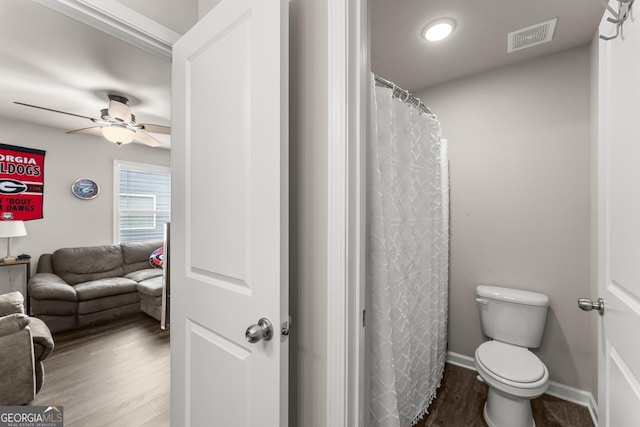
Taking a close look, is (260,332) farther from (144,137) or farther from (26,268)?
(26,268)

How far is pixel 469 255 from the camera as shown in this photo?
227 cm

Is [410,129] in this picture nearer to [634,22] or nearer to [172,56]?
[634,22]

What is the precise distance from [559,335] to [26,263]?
18.2ft

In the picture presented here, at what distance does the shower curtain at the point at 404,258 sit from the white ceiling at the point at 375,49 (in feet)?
1.64

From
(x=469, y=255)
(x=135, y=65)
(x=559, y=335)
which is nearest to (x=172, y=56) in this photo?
(x=135, y=65)

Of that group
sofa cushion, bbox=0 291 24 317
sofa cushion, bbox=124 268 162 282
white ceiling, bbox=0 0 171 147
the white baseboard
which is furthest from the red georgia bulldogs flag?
the white baseboard

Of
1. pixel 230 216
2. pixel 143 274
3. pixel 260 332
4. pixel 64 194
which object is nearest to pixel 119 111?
pixel 64 194

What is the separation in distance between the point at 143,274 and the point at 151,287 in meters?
0.84

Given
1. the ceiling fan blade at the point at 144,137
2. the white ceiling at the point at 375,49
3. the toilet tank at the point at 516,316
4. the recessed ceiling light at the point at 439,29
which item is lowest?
the toilet tank at the point at 516,316

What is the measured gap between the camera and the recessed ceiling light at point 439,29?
63.7 inches

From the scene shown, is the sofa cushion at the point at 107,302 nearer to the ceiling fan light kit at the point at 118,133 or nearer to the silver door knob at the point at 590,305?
the ceiling fan light kit at the point at 118,133

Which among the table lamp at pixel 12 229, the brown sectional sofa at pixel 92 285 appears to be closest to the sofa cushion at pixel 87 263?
the brown sectional sofa at pixel 92 285

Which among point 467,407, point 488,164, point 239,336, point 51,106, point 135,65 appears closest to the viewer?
point 239,336

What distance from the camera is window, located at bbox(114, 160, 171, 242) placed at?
4.56 m
